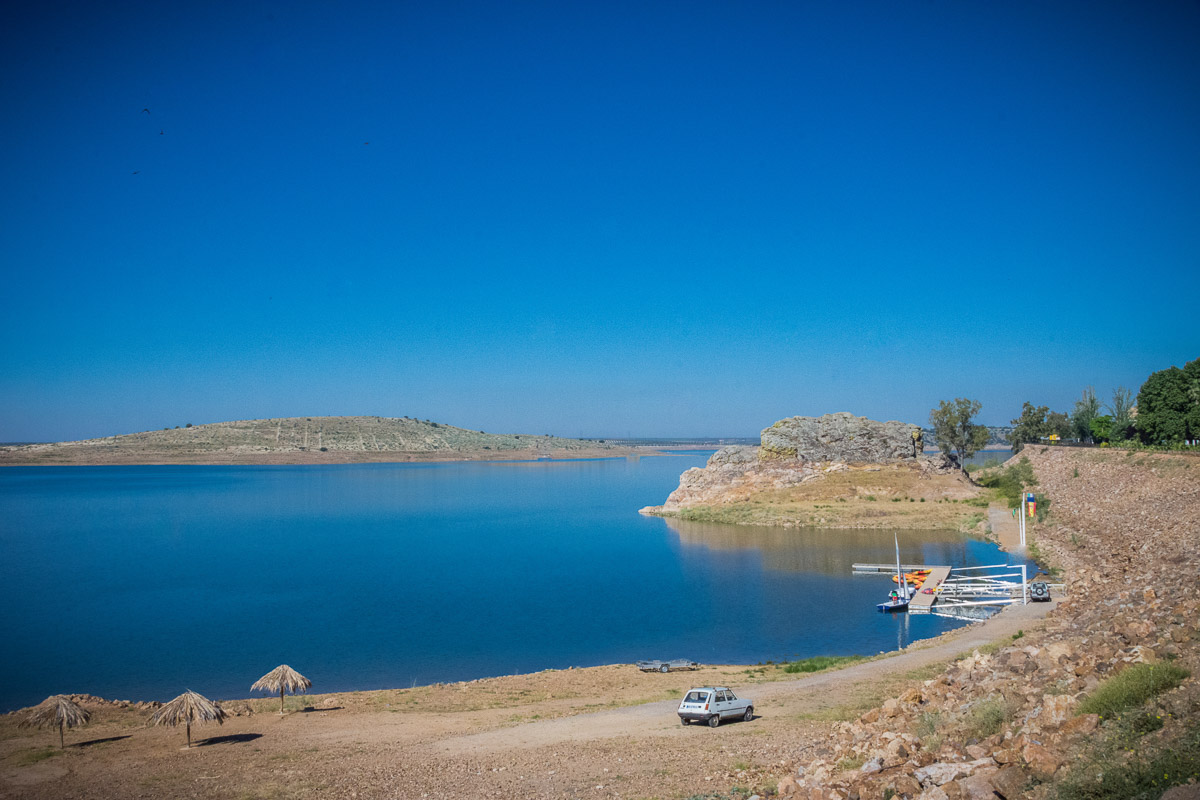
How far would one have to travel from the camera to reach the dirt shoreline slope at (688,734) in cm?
959

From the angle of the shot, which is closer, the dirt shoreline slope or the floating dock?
the dirt shoreline slope

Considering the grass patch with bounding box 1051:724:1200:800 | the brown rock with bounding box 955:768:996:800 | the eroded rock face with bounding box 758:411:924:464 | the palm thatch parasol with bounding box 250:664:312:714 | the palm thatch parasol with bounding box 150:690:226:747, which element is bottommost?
the palm thatch parasol with bounding box 250:664:312:714

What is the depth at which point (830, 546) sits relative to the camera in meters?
52.8

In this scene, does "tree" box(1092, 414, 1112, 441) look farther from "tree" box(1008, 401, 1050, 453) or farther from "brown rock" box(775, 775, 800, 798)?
"brown rock" box(775, 775, 800, 798)

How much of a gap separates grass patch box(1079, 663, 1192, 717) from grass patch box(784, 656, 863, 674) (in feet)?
49.5

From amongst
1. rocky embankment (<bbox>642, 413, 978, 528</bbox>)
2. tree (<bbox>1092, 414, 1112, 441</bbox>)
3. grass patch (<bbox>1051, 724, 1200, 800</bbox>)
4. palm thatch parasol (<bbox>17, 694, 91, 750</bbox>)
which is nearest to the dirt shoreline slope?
grass patch (<bbox>1051, 724, 1200, 800</bbox>)

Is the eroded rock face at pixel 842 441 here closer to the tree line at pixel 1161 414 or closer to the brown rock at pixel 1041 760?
the tree line at pixel 1161 414

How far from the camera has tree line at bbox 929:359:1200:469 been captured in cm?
5712

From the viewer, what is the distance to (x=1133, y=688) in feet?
30.5

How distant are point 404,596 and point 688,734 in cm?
2554

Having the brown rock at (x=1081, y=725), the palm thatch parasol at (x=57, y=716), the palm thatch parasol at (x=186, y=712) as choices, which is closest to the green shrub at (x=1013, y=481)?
the brown rock at (x=1081, y=725)

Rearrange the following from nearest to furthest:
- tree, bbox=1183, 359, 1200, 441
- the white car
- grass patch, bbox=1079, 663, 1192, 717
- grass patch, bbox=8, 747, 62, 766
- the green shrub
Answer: grass patch, bbox=1079, 663, 1192, 717 < grass patch, bbox=8, 747, 62, 766 < the white car < tree, bbox=1183, 359, 1200, 441 < the green shrub

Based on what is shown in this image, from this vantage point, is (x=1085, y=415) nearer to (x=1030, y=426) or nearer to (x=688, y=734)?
(x=1030, y=426)

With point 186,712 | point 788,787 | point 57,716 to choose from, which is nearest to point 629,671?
→ point 186,712
